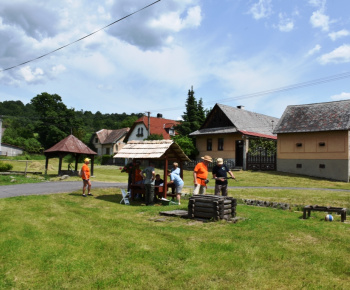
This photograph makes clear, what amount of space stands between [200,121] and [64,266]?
41.3m

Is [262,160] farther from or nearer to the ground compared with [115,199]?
farther from the ground

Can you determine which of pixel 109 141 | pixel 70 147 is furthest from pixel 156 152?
pixel 109 141

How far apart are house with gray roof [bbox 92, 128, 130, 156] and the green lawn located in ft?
180

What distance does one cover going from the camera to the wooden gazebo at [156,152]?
13.7m

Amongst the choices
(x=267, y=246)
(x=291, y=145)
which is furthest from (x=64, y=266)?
(x=291, y=145)

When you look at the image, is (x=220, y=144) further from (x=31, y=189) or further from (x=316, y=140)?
(x=31, y=189)

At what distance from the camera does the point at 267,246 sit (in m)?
6.95

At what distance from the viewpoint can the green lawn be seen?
530cm

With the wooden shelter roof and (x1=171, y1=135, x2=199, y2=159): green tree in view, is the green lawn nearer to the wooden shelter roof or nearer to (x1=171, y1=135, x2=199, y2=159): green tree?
the wooden shelter roof

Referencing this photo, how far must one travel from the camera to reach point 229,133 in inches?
1528

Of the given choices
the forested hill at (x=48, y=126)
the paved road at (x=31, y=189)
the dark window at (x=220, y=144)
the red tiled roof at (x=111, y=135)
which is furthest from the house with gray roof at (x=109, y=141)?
the paved road at (x=31, y=189)

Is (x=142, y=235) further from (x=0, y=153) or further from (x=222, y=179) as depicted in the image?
(x=0, y=153)

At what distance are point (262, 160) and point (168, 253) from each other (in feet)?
101

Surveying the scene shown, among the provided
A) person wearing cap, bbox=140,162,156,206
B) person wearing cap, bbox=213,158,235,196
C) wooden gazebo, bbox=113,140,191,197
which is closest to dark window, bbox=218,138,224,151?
wooden gazebo, bbox=113,140,191,197
